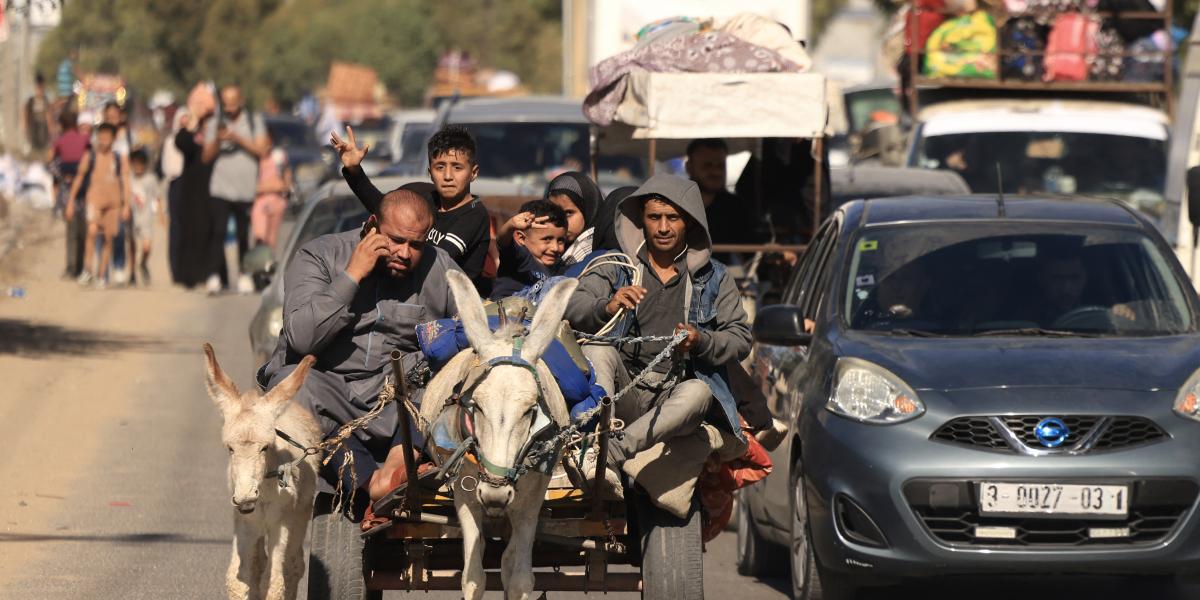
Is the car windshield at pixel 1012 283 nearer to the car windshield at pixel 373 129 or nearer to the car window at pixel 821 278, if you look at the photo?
the car window at pixel 821 278

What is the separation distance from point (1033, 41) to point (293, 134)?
24.5 metres

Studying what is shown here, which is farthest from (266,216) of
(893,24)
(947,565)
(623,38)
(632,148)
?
(947,565)

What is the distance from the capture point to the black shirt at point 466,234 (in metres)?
A: 7.99

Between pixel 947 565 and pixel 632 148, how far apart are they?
7464 mm

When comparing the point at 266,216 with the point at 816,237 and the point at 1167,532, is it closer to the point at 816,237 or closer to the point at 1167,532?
the point at 816,237

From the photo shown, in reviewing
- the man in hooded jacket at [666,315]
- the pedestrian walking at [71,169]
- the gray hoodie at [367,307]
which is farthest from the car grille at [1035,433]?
the pedestrian walking at [71,169]

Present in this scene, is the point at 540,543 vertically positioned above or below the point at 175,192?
above

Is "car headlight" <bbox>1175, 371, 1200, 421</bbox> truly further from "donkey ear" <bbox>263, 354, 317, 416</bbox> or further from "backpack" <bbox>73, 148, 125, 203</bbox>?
"backpack" <bbox>73, 148, 125, 203</bbox>

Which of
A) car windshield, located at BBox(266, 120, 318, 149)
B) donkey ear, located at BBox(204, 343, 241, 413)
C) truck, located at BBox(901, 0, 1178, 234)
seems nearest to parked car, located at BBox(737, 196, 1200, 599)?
donkey ear, located at BBox(204, 343, 241, 413)

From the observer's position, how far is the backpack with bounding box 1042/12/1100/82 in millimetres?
18734

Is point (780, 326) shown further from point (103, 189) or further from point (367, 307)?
point (103, 189)

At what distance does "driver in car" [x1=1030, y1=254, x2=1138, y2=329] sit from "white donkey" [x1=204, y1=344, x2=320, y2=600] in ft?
11.8

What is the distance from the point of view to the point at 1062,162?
17.1 m

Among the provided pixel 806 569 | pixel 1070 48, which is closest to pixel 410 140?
pixel 1070 48
